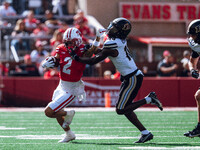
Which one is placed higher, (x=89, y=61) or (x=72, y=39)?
Answer: (x=72, y=39)

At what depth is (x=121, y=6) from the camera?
72.2 feet

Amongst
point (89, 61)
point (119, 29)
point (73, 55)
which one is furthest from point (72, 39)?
point (119, 29)

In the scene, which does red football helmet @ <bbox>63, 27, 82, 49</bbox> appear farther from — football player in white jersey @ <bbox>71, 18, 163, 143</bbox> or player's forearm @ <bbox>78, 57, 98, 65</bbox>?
player's forearm @ <bbox>78, 57, 98, 65</bbox>

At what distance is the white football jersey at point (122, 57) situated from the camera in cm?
764

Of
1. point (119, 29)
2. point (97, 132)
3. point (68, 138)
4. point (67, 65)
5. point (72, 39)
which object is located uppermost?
point (119, 29)

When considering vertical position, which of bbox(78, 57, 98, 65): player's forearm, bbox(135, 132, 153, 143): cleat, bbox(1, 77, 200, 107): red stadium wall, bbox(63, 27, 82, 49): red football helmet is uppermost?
bbox(63, 27, 82, 49): red football helmet

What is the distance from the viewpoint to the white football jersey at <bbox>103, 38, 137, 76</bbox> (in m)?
7.64

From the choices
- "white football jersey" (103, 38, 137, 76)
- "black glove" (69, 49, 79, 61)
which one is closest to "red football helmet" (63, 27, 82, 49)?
"black glove" (69, 49, 79, 61)

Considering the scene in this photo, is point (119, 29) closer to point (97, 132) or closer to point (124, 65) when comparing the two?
point (124, 65)

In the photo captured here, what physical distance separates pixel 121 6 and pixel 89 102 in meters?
6.97

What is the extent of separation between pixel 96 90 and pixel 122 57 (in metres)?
8.69

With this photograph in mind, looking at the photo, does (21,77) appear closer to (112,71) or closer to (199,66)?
(112,71)

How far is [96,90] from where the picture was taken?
16359mm

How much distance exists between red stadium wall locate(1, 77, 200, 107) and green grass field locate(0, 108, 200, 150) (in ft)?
9.89
